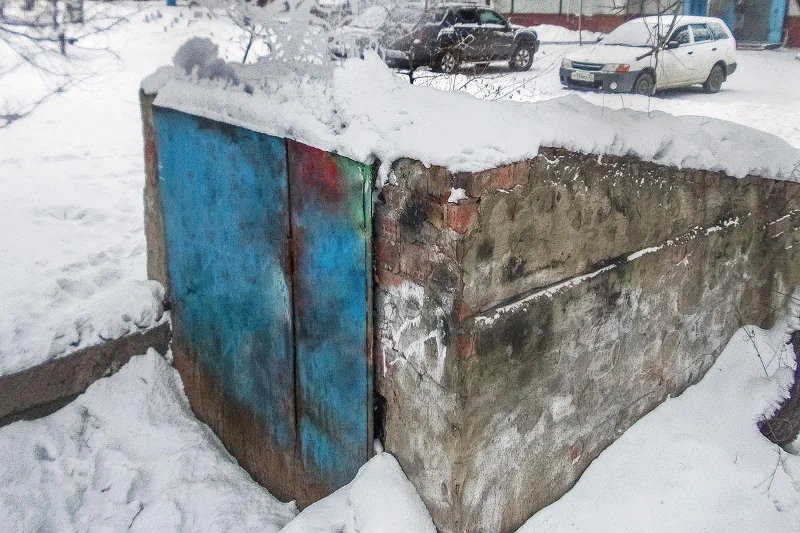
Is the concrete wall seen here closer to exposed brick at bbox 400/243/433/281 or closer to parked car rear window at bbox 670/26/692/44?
exposed brick at bbox 400/243/433/281

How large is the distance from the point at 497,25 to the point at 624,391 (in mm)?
9851

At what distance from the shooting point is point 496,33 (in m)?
10.8

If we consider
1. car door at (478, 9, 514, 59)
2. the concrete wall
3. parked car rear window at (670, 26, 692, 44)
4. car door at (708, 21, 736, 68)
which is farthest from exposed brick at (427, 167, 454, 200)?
car door at (708, 21, 736, 68)

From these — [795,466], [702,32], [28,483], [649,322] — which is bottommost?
[28,483]

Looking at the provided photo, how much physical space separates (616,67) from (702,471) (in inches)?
328

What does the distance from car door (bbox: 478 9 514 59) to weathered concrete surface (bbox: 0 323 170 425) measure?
6426 millimetres

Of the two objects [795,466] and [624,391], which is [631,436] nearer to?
[624,391]

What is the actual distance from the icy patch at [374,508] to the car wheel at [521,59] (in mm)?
7453

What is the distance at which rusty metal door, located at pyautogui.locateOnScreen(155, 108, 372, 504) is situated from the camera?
2.39 metres

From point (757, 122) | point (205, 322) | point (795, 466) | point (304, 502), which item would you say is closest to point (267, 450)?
point (304, 502)

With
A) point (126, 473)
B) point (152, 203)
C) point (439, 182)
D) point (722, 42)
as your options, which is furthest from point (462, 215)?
point (722, 42)

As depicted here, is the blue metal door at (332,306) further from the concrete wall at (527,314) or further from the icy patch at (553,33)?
the icy patch at (553,33)

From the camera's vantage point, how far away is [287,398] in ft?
9.47

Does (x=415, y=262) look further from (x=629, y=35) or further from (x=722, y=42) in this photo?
(x=722, y=42)
